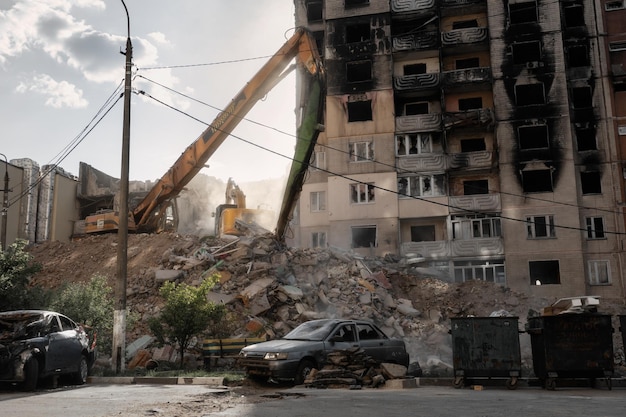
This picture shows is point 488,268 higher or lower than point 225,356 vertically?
higher

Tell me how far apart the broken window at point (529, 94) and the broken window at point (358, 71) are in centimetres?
1069

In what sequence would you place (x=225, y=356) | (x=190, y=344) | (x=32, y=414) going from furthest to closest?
1. (x=190, y=344)
2. (x=225, y=356)
3. (x=32, y=414)

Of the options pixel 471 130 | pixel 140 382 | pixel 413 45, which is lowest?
pixel 140 382

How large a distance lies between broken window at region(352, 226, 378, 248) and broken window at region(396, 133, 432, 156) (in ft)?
19.6

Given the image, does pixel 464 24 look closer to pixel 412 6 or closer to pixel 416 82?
pixel 412 6

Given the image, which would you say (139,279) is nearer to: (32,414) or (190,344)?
(190,344)

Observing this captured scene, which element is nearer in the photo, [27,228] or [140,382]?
[140,382]

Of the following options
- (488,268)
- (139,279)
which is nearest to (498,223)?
(488,268)

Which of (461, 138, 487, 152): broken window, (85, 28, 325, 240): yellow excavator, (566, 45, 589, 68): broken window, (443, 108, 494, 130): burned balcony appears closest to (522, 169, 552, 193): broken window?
(461, 138, 487, 152): broken window

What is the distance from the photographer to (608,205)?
36.1m

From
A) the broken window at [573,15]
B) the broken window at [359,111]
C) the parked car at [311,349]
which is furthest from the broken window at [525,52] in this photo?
the parked car at [311,349]

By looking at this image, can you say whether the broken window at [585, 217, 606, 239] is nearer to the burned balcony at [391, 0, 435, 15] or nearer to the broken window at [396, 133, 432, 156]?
the broken window at [396, 133, 432, 156]

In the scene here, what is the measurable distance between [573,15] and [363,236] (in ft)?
72.8

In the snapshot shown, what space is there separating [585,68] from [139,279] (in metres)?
33.2
